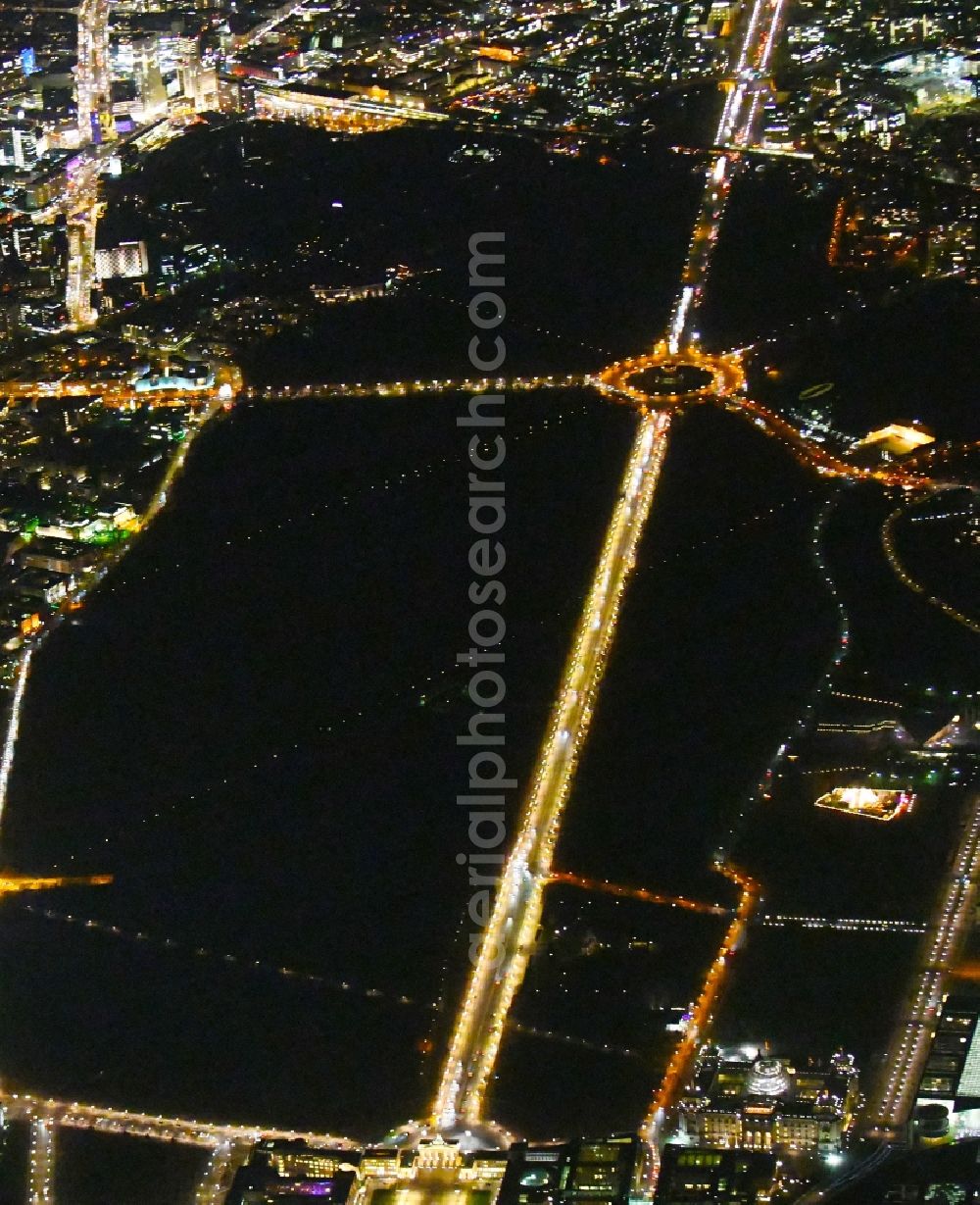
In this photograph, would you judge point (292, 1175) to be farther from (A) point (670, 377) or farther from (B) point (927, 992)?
(A) point (670, 377)

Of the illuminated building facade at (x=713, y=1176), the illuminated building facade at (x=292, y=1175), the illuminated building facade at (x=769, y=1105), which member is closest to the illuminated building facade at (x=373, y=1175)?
the illuminated building facade at (x=292, y=1175)

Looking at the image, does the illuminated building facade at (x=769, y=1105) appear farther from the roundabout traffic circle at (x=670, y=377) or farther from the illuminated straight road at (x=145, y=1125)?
the roundabout traffic circle at (x=670, y=377)

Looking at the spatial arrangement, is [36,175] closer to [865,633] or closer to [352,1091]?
[865,633]

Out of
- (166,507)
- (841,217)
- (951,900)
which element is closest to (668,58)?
(841,217)

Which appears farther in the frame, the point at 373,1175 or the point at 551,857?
the point at 551,857

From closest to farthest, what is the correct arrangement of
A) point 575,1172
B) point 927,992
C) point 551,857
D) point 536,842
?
point 575,1172
point 927,992
point 551,857
point 536,842

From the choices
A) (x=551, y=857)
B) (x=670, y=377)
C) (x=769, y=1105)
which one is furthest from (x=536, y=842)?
(x=670, y=377)

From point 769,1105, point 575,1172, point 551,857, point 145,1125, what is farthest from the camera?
point 551,857
